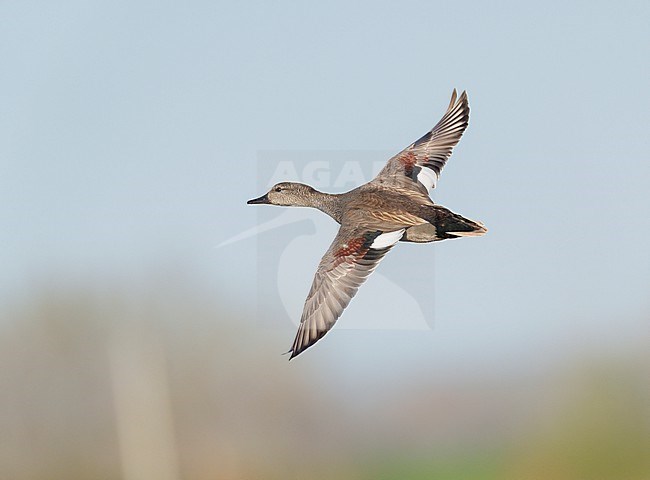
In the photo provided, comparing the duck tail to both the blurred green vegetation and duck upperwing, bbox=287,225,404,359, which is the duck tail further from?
the blurred green vegetation

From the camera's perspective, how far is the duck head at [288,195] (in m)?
1.92

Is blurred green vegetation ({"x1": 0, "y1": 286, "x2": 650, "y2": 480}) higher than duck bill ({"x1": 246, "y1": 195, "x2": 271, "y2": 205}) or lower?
lower

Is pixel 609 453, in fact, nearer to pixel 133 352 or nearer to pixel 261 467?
pixel 261 467

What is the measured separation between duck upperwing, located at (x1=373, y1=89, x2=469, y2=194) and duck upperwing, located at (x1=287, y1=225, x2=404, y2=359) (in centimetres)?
26

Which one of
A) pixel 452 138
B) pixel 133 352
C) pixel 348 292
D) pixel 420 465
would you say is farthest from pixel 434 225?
pixel 420 465

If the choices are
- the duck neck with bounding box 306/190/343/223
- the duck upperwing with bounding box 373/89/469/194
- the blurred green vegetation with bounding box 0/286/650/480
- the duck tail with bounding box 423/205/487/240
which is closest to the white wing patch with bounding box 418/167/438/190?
the duck upperwing with bounding box 373/89/469/194

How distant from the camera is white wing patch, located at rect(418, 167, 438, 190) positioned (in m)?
2.00

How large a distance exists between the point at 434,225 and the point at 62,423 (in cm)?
591

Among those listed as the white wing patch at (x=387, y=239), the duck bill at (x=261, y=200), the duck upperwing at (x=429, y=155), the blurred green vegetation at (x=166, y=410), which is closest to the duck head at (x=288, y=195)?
the duck bill at (x=261, y=200)

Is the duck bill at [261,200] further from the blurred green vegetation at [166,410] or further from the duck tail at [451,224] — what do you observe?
the blurred green vegetation at [166,410]

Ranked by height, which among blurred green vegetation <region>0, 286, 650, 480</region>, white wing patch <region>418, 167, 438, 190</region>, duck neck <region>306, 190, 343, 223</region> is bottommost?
blurred green vegetation <region>0, 286, 650, 480</region>

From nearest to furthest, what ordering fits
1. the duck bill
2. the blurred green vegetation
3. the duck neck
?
the duck neck → the duck bill → the blurred green vegetation

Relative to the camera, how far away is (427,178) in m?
2.04

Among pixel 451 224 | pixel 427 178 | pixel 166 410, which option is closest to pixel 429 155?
pixel 427 178
